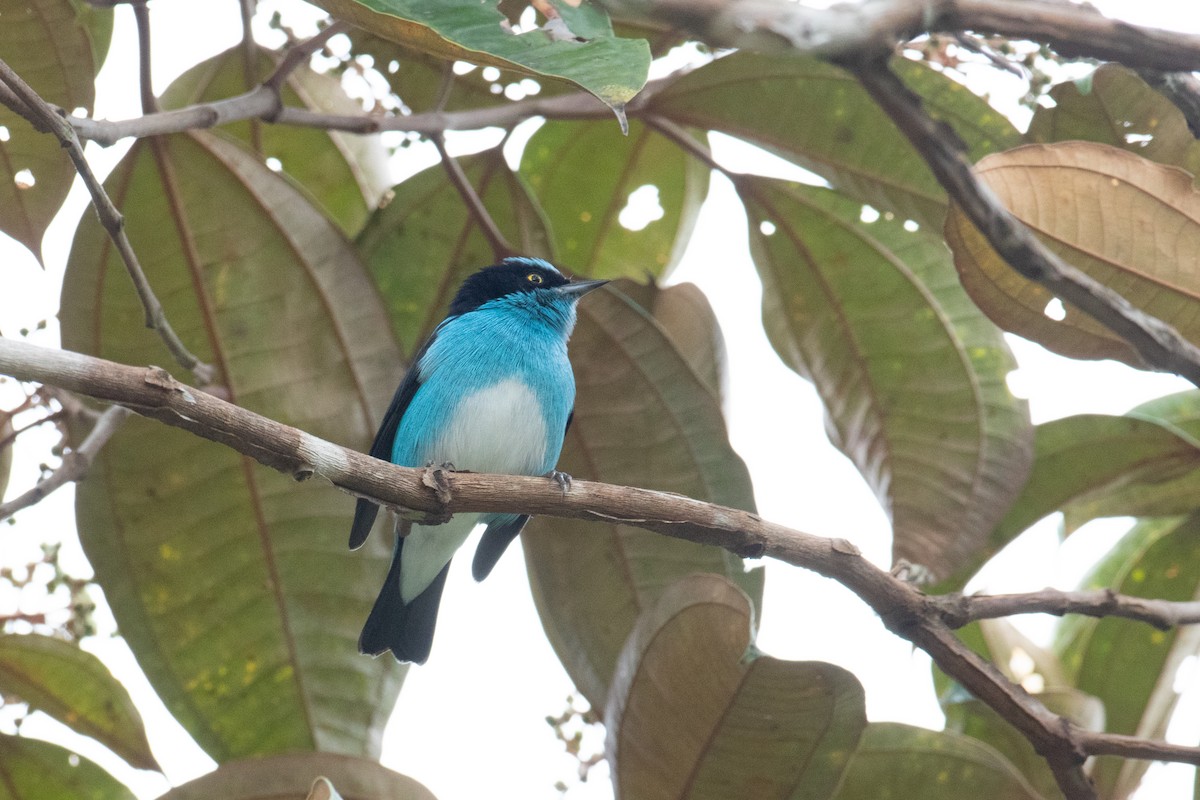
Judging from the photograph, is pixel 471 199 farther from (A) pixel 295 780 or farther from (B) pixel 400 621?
(A) pixel 295 780

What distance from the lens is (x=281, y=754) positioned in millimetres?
2852

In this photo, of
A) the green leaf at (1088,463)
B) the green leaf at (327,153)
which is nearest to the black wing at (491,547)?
the green leaf at (327,153)

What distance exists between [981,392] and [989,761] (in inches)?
41.9

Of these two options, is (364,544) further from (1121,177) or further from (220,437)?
(1121,177)

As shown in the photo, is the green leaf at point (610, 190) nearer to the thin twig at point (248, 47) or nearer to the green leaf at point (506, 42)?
the thin twig at point (248, 47)

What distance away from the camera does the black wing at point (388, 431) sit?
3240 mm

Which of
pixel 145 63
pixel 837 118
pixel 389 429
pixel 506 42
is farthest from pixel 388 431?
pixel 506 42

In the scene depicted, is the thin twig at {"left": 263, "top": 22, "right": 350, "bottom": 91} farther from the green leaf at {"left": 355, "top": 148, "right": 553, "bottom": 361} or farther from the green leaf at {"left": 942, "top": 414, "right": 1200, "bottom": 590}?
the green leaf at {"left": 942, "top": 414, "right": 1200, "bottom": 590}

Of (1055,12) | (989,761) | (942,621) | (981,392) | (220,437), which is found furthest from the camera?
(981,392)

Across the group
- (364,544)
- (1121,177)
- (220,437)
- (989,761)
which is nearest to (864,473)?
(989,761)

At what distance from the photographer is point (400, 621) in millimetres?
3387

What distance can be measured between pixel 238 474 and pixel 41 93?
3.52ft

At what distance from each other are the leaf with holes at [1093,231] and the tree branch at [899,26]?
732mm

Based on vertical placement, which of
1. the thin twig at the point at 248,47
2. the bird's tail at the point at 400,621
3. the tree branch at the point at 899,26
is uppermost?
the thin twig at the point at 248,47
